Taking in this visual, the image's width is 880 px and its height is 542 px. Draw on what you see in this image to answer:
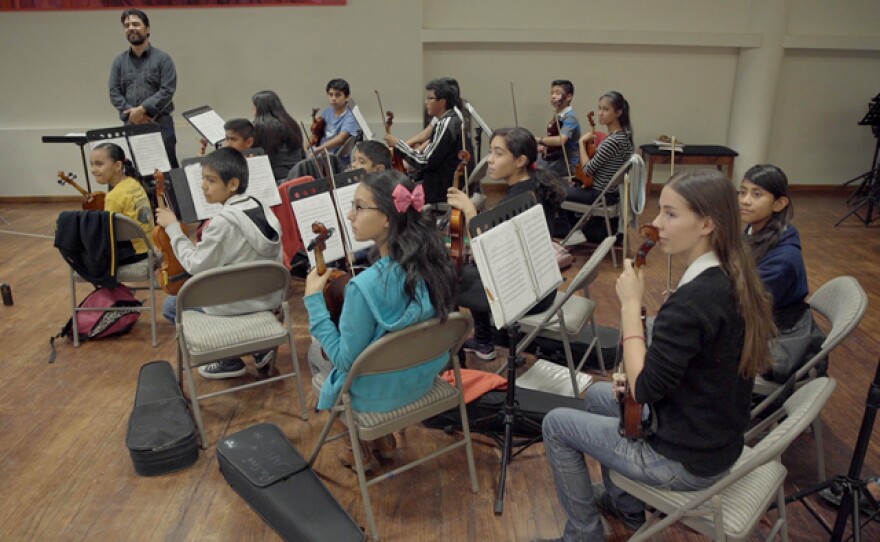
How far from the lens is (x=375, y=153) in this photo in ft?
13.1

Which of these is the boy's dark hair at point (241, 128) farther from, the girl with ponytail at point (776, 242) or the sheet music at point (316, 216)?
the girl with ponytail at point (776, 242)

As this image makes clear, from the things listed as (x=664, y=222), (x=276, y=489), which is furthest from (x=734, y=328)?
(x=276, y=489)

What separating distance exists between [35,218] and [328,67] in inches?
118

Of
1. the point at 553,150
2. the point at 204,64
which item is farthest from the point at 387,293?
the point at 204,64

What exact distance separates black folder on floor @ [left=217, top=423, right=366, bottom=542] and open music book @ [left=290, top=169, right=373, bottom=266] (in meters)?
0.79

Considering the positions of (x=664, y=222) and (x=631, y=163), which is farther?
(x=631, y=163)

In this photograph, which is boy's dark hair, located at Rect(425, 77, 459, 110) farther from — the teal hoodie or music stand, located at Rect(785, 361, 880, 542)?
music stand, located at Rect(785, 361, 880, 542)

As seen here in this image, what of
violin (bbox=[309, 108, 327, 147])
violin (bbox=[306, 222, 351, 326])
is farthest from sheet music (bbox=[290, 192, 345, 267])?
violin (bbox=[309, 108, 327, 147])

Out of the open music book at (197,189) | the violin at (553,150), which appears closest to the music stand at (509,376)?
the open music book at (197,189)

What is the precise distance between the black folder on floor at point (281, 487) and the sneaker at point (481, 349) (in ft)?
4.14

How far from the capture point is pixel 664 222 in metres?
1.76

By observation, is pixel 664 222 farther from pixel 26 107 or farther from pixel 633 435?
pixel 26 107

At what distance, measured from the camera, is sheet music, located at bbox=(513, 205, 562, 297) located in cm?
243

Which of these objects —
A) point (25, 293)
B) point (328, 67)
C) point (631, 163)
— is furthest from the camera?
point (328, 67)
